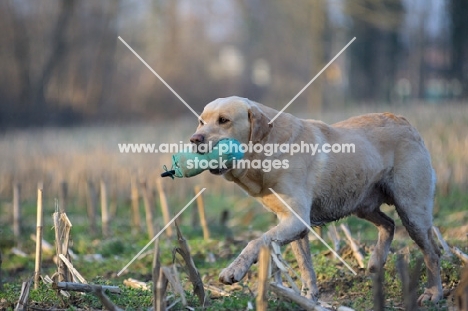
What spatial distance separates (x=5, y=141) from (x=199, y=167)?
1820 centimetres

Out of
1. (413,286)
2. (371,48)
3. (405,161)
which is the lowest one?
(413,286)

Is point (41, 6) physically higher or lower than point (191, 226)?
higher

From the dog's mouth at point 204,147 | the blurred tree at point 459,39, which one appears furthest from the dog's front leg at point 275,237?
the blurred tree at point 459,39

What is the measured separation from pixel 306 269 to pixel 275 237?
1.09 m

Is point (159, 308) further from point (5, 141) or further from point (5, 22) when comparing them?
point (5, 22)

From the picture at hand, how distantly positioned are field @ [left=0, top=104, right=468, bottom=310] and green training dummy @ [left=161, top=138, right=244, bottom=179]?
1.03 meters

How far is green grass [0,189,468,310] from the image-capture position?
6270 mm

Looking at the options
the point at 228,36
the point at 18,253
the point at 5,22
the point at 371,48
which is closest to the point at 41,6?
the point at 5,22

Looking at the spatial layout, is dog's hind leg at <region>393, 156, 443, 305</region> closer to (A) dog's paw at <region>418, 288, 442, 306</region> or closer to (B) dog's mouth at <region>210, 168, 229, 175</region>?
(A) dog's paw at <region>418, 288, 442, 306</region>

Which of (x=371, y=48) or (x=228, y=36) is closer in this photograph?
(x=371, y=48)

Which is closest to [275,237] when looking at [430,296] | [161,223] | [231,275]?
[231,275]

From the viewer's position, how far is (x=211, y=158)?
244 inches

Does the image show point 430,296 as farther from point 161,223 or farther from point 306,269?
point 161,223

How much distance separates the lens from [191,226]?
12.7 metres
